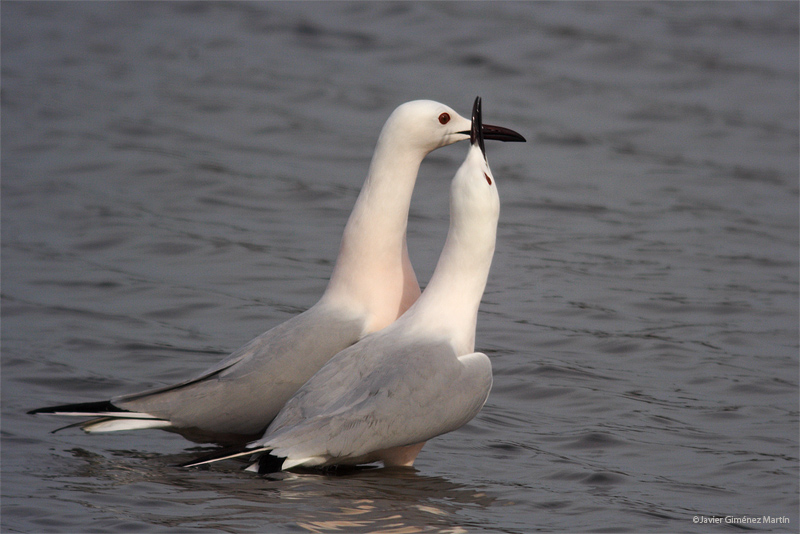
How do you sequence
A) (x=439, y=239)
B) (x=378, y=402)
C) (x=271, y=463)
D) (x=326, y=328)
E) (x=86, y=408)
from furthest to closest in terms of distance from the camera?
(x=439, y=239), (x=326, y=328), (x=86, y=408), (x=378, y=402), (x=271, y=463)

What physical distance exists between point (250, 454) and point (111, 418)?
86 cm

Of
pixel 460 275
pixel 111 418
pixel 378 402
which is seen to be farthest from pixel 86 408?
pixel 460 275

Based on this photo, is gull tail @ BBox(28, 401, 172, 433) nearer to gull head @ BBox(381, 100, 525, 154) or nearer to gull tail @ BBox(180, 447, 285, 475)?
gull tail @ BBox(180, 447, 285, 475)

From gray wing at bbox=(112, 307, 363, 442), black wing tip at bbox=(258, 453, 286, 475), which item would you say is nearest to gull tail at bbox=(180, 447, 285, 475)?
black wing tip at bbox=(258, 453, 286, 475)

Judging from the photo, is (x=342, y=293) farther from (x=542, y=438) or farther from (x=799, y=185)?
(x=799, y=185)

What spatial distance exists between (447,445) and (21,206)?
18.6 feet

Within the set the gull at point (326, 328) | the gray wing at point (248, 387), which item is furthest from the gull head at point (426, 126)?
the gray wing at point (248, 387)

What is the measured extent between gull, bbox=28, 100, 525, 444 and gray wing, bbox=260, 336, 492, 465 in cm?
34

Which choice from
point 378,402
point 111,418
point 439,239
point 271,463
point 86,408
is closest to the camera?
point 271,463

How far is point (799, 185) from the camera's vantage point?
10.7 m

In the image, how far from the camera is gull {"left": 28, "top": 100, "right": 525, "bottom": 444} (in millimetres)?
5281

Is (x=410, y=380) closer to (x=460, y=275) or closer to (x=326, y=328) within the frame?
(x=460, y=275)

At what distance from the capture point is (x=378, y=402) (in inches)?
191

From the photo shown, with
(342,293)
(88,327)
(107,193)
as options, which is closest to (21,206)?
(107,193)
